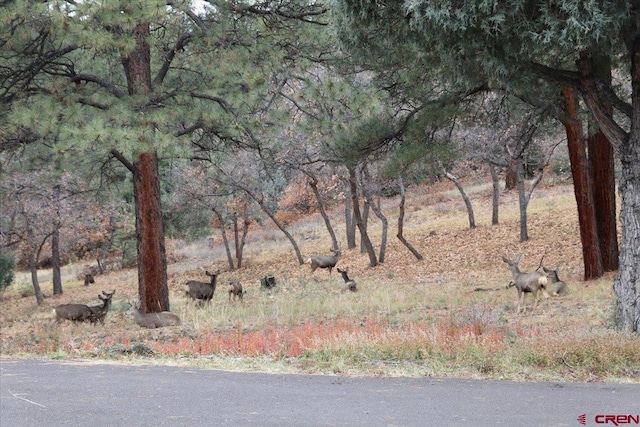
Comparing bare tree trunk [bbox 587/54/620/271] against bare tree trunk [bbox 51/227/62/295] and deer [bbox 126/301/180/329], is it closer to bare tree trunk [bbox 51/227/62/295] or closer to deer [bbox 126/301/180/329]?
deer [bbox 126/301/180/329]

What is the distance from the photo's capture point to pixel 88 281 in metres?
39.8

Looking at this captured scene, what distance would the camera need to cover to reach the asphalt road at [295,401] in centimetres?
632

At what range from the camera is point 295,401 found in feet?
23.1

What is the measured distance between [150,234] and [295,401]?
1069cm

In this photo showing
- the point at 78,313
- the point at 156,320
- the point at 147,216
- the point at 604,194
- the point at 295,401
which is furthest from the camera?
the point at 604,194

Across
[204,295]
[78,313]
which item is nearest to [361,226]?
[204,295]

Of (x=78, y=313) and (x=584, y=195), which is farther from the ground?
(x=584, y=195)

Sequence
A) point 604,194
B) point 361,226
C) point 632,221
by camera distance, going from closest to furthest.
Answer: point 632,221
point 604,194
point 361,226

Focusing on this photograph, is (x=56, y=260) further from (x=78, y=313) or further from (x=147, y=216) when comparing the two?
(x=147, y=216)

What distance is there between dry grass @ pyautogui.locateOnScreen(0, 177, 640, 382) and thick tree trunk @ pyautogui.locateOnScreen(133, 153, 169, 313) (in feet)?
3.07

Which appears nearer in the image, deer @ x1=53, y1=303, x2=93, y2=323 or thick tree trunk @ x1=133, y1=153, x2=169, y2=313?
thick tree trunk @ x1=133, y1=153, x2=169, y2=313

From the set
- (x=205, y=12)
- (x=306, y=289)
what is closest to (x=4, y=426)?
(x=205, y=12)

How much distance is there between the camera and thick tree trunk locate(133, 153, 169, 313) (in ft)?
55.1

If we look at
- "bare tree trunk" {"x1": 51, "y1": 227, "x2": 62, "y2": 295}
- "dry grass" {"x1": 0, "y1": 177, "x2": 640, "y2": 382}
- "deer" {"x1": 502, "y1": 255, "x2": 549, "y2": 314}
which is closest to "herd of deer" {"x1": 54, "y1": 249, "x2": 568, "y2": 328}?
"deer" {"x1": 502, "y1": 255, "x2": 549, "y2": 314}
